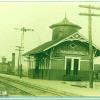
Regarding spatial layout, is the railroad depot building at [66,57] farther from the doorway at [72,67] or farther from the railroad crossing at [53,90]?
the railroad crossing at [53,90]

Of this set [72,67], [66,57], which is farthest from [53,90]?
[66,57]

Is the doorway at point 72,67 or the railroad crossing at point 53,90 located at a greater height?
the doorway at point 72,67

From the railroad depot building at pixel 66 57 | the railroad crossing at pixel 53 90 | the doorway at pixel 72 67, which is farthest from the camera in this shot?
the doorway at pixel 72 67

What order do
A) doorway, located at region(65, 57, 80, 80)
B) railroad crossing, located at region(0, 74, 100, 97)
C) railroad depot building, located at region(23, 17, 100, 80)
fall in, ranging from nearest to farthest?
1. railroad crossing, located at region(0, 74, 100, 97)
2. railroad depot building, located at region(23, 17, 100, 80)
3. doorway, located at region(65, 57, 80, 80)

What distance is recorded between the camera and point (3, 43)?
20.8m

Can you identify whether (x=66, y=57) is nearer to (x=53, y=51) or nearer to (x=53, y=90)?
(x=53, y=51)

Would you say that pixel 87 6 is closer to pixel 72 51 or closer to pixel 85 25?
pixel 85 25

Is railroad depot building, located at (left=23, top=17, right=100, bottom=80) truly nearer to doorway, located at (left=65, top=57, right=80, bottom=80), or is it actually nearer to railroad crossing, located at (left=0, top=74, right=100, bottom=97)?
doorway, located at (left=65, top=57, right=80, bottom=80)

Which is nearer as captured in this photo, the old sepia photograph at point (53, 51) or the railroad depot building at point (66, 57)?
the old sepia photograph at point (53, 51)

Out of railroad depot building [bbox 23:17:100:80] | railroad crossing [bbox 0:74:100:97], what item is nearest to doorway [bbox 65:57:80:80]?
railroad depot building [bbox 23:17:100:80]

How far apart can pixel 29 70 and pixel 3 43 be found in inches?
637

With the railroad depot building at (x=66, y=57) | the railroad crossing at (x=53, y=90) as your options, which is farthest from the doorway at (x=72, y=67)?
the railroad crossing at (x=53, y=90)

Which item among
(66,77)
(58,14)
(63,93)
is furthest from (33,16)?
(66,77)

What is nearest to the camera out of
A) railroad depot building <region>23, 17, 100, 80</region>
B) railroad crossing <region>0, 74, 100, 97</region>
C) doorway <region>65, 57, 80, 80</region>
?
railroad crossing <region>0, 74, 100, 97</region>
